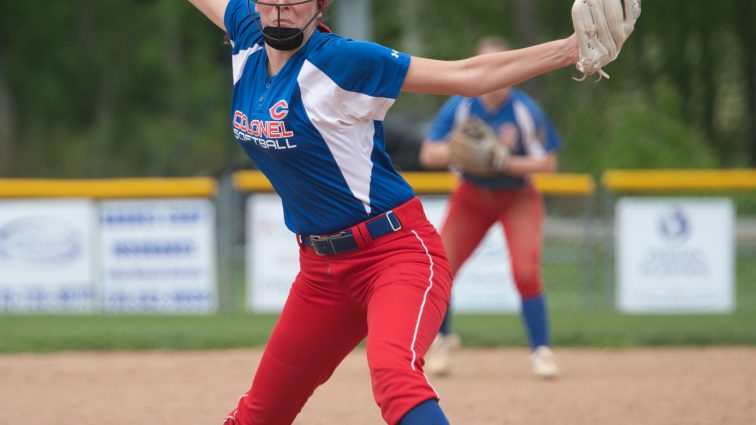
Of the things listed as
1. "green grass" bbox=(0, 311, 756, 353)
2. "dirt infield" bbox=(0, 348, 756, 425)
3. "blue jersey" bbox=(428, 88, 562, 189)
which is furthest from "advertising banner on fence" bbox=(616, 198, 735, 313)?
"blue jersey" bbox=(428, 88, 562, 189)

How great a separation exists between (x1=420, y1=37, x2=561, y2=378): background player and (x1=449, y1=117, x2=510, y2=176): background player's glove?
0.08 m

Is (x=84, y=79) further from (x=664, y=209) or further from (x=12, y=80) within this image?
(x=664, y=209)

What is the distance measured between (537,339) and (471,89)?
4040 millimetres

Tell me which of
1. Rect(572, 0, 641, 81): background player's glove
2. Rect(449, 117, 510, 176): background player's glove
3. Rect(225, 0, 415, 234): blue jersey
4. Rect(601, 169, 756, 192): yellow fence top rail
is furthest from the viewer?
Rect(601, 169, 756, 192): yellow fence top rail

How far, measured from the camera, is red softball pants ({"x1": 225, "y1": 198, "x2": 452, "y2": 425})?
3.83 m

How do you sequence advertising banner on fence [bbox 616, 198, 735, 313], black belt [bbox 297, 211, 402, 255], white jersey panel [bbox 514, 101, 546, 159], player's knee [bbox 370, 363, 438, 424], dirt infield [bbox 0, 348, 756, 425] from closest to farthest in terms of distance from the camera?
player's knee [bbox 370, 363, 438, 424]
black belt [bbox 297, 211, 402, 255]
dirt infield [bbox 0, 348, 756, 425]
white jersey panel [bbox 514, 101, 546, 159]
advertising banner on fence [bbox 616, 198, 735, 313]

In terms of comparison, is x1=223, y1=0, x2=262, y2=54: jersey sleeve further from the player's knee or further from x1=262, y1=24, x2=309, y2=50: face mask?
the player's knee

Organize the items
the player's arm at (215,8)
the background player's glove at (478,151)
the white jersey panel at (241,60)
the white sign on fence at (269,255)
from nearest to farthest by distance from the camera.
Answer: the white jersey panel at (241,60) < the player's arm at (215,8) < the background player's glove at (478,151) < the white sign on fence at (269,255)

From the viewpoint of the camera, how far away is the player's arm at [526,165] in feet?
24.5

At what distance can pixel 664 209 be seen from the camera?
10.1m

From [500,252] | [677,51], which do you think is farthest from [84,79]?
[500,252]

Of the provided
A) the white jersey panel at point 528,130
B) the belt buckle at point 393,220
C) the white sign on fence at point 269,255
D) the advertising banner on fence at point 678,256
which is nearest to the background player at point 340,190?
the belt buckle at point 393,220

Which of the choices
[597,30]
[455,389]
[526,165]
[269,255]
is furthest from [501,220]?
[597,30]

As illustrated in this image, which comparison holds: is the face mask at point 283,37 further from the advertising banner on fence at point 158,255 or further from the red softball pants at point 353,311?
the advertising banner on fence at point 158,255
